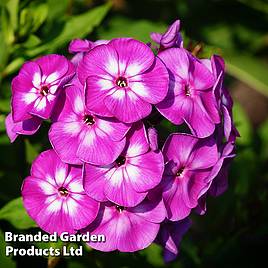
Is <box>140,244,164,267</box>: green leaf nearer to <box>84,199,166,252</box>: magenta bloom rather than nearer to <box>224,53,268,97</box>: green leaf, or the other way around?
<box>84,199,166,252</box>: magenta bloom

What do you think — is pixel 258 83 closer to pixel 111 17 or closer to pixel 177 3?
pixel 177 3

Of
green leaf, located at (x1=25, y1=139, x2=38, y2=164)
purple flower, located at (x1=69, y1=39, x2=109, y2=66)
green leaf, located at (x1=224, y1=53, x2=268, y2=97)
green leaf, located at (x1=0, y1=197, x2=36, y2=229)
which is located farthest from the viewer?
green leaf, located at (x1=224, y1=53, x2=268, y2=97)

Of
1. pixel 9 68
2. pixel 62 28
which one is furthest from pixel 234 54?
pixel 9 68

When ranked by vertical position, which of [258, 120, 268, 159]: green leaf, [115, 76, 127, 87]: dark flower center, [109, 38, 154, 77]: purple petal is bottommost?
[115, 76, 127, 87]: dark flower center

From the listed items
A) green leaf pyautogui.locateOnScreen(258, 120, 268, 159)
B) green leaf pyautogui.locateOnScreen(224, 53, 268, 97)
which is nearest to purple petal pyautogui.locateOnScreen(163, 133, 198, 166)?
green leaf pyautogui.locateOnScreen(258, 120, 268, 159)

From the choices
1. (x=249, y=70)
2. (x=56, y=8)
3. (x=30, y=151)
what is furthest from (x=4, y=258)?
(x=249, y=70)

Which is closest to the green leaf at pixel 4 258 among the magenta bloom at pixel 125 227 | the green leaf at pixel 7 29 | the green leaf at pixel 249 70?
the magenta bloom at pixel 125 227

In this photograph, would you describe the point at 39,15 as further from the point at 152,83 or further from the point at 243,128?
the point at 243,128
